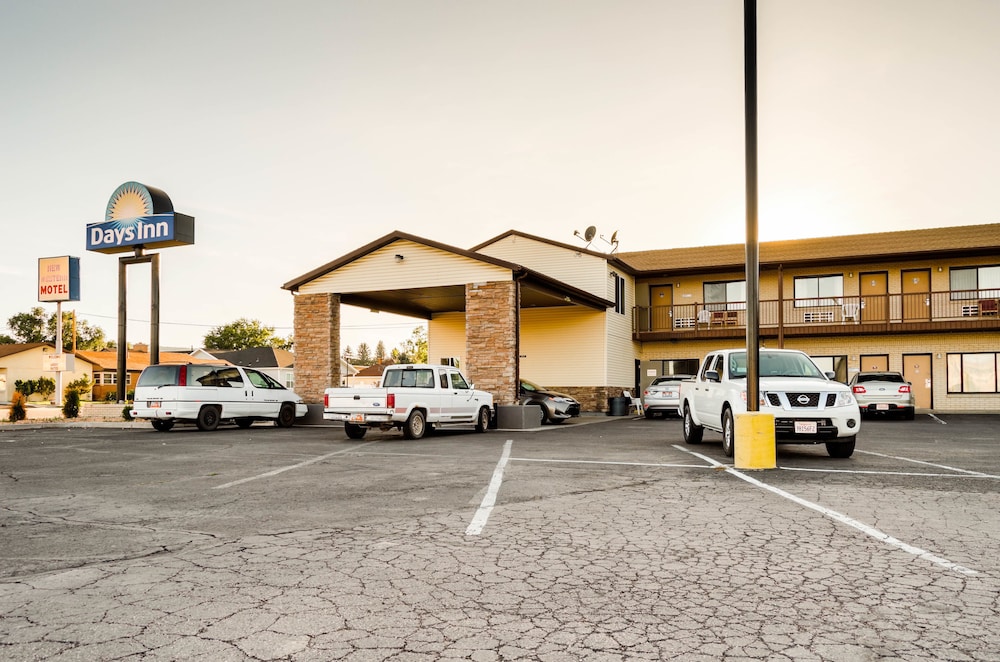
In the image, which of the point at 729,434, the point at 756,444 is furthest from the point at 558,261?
the point at 756,444

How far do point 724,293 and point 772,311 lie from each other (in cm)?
241

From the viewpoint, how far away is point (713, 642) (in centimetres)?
344

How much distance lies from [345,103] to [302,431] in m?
8.78

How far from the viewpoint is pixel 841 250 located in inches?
1270

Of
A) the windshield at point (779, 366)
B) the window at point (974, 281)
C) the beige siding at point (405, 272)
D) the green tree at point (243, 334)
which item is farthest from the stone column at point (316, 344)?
the green tree at point (243, 334)

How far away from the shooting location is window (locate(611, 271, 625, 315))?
31938 mm

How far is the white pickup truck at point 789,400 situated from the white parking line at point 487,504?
3.97 meters

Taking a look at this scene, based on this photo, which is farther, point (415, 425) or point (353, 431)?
point (353, 431)

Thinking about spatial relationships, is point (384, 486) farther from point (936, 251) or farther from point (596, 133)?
point (936, 251)

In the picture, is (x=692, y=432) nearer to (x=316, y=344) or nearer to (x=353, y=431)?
(x=353, y=431)

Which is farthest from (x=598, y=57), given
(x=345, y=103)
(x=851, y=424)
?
(x=851, y=424)

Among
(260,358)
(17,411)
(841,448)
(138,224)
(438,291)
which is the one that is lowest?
(17,411)

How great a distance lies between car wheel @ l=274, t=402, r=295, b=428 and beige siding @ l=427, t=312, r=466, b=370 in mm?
11922

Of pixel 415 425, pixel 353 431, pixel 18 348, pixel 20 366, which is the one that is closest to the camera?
pixel 415 425
